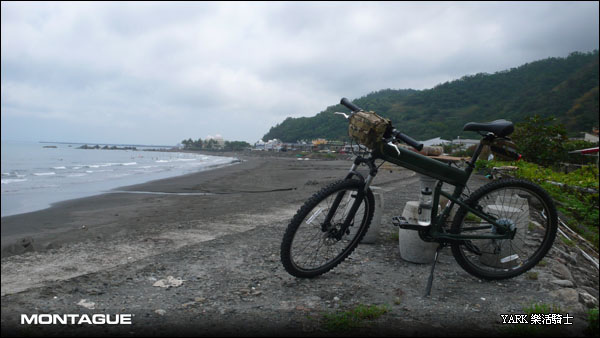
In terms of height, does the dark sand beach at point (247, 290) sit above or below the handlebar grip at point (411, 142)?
below

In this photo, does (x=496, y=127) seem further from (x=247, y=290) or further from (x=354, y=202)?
(x=247, y=290)

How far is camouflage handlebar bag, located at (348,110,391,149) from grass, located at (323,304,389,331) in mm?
1443

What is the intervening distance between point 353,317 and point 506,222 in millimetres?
2050

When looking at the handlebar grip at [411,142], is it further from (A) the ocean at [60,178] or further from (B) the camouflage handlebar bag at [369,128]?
(A) the ocean at [60,178]

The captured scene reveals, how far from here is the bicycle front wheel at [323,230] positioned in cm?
322

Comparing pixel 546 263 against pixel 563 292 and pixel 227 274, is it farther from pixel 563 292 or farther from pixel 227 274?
pixel 227 274

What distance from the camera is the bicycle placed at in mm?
3248

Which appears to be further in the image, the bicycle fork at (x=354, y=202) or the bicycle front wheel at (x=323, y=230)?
the bicycle fork at (x=354, y=202)

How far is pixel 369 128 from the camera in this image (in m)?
3.03

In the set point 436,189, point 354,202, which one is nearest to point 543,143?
point 436,189

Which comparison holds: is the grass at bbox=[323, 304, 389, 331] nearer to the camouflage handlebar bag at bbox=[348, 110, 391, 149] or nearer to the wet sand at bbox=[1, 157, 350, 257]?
the camouflage handlebar bag at bbox=[348, 110, 391, 149]

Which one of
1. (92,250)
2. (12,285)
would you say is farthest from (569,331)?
(92,250)

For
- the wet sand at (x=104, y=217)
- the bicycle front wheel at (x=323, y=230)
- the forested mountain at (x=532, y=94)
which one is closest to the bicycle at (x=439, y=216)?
the bicycle front wheel at (x=323, y=230)

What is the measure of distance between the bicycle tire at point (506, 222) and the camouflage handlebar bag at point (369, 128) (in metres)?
1.22
